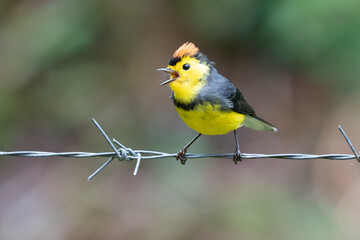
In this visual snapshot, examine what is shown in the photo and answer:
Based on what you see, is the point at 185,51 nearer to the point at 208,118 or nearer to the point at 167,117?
the point at 208,118

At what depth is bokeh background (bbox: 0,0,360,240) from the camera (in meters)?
5.77

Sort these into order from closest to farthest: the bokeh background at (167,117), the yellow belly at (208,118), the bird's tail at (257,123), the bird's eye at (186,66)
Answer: the yellow belly at (208,118)
the bird's eye at (186,66)
the bird's tail at (257,123)
the bokeh background at (167,117)

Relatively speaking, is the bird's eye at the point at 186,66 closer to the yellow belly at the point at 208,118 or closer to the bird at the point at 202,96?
the bird at the point at 202,96

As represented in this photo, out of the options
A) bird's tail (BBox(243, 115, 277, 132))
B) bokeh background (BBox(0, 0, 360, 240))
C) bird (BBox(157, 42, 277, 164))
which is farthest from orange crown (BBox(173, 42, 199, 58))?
bokeh background (BBox(0, 0, 360, 240))

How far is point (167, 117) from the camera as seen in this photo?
7.17m

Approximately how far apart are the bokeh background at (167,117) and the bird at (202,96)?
203cm

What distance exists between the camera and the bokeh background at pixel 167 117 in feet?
18.9

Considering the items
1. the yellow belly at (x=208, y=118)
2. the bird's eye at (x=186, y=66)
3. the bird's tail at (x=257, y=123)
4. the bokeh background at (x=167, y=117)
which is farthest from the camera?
the bokeh background at (x=167, y=117)

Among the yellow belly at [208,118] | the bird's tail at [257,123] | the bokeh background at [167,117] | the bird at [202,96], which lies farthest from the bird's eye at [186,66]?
the bokeh background at [167,117]

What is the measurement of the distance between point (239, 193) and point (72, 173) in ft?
7.65

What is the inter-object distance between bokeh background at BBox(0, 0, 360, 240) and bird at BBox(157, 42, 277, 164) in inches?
79.8

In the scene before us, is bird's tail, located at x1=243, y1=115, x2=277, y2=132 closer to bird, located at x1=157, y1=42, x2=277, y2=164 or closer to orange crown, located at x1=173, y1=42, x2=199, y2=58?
bird, located at x1=157, y1=42, x2=277, y2=164

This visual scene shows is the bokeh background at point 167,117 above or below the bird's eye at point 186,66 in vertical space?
below

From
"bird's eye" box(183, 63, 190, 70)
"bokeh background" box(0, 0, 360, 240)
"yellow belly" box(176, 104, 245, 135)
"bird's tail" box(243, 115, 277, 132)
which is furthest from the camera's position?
"bokeh background" box(0, 0, 360, 240)
